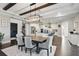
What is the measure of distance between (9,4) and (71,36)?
5.93 feet

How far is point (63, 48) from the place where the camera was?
247 cm

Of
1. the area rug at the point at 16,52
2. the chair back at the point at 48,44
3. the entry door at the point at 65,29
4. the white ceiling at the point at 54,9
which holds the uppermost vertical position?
the white ceiling at the point at 54,9

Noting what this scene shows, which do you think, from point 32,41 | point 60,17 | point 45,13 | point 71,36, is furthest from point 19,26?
point 71,36

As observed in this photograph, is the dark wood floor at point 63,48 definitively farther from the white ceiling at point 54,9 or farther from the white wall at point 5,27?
the white ceiling at point 54,9

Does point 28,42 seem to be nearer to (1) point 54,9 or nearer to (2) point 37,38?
(2) point 37,38

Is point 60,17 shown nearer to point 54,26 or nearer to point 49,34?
point 54,26

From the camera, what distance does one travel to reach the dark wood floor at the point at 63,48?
236cm

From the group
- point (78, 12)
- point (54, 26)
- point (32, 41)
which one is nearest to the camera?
point (78, 12)

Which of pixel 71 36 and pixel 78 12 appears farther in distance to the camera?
pixel 71 36

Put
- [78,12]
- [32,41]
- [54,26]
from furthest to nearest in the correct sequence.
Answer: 1. [32,41]
2. [54,26]
3. [78,12]

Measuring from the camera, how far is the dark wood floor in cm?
236

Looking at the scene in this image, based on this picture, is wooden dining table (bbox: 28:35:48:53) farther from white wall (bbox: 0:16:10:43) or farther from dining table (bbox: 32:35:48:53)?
white wall (bbox: 0:16:10:43)

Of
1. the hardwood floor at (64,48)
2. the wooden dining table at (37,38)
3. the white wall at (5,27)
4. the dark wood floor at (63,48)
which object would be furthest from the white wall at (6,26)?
the hardwood floor at (64,48)

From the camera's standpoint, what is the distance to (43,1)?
2289 mm
